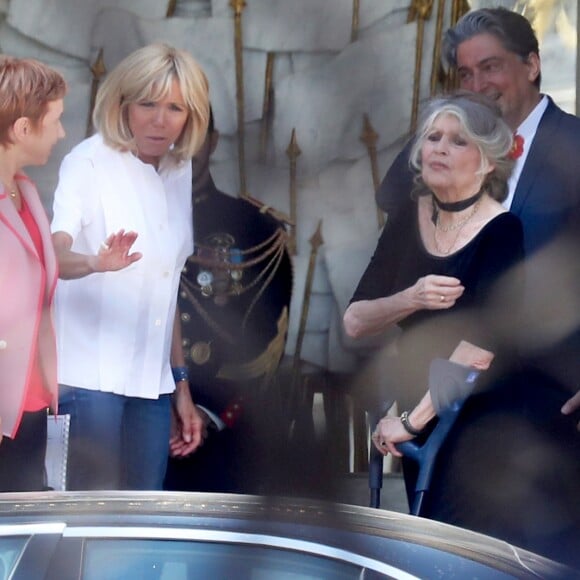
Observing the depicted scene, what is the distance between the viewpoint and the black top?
4204 mm

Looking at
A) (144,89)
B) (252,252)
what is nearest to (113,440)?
(252,252)

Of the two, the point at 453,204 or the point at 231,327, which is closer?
the point at 453,204

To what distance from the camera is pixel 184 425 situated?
4.39 m

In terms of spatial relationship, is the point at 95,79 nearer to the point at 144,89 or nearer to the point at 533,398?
the point at 144,89

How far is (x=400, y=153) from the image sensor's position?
440cm

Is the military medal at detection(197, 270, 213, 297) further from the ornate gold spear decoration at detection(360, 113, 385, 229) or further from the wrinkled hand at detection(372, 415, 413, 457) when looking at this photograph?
the wrinkled hand at detection(372, 415, 413, 457)

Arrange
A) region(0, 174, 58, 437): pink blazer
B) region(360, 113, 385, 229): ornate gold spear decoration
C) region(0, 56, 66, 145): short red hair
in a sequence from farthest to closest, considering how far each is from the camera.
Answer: region(360, 113, 385, 229): ornate gold spear decoration, region(0, 56, 66, 145): short red hair, region(0, 174, 58, 437): pink blazer

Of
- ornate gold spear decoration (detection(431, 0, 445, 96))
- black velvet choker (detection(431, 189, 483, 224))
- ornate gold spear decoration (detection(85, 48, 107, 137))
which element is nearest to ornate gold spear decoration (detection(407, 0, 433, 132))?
ornate gold spear decoration (detection(431, 0, 445, 96))

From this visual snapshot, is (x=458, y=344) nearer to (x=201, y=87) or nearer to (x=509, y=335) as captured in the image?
(x=509, y=335)

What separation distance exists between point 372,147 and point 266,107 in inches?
13.9

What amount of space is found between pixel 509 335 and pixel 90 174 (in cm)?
132

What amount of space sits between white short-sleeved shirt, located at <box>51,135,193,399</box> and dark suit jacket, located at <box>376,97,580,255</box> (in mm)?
742

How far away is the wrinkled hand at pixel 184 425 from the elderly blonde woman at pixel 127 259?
31mm

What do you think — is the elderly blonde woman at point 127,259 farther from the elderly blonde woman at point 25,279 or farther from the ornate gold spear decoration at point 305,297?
the ornate gold spear decoration at point 305,297
